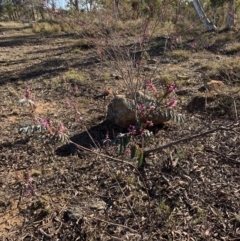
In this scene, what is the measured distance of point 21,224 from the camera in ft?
7.20

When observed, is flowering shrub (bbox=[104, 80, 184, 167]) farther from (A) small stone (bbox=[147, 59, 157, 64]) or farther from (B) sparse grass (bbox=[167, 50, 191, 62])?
(B) sparse grass (bbox=[167, 50, 191, 62])

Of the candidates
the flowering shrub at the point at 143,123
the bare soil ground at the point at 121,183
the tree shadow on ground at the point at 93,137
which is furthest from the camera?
the tree shadow on ground at the point at 93,137

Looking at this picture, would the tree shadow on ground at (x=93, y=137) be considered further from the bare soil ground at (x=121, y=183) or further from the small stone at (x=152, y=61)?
the small stone at (x=152, y=61)

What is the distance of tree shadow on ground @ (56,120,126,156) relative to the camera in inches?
119

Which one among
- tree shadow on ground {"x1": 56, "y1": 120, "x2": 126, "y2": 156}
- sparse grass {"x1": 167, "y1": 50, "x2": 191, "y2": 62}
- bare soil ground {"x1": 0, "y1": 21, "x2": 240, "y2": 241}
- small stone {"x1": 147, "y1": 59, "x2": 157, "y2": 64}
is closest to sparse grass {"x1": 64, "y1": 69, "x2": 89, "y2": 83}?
bare soil ground {"x1": 0, "y1": 21, "x2": 240, "y2": 241}

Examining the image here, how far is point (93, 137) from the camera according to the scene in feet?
10.6

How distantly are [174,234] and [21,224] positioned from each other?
1028 millimetres

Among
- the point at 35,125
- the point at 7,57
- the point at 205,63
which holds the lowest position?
the point at 7,57

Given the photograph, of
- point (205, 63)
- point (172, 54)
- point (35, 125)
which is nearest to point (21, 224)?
point (35, 125)

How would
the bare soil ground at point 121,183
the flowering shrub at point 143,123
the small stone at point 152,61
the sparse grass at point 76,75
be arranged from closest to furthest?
the flowering shrub at point 143,123
the bare soil ground at point 121,183
the sparse grass at point 76,75
the small stone at point 152,61

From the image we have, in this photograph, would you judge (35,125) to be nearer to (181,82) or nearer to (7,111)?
(7,111)

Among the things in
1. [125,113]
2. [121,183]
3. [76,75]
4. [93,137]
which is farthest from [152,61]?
[121,183]

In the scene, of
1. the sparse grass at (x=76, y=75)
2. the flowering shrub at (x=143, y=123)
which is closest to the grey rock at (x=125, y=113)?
the flowering shrub at (x=143, y=123)

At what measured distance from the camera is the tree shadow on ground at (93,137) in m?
3.02
